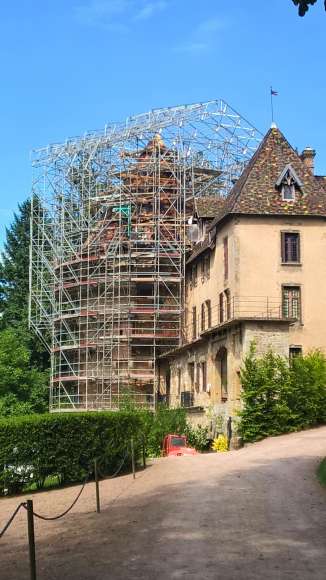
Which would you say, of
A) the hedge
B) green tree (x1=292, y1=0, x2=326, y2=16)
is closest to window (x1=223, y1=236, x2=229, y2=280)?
the hedge

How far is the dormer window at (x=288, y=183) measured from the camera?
3931 centimetres

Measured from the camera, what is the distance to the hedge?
1977cm

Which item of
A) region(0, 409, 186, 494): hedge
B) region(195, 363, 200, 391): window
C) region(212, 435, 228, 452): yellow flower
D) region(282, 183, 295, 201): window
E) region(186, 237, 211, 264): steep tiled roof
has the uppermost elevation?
region(282, 183, 295, 201): window

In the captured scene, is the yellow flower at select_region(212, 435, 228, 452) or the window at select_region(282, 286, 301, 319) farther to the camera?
the window at select_region(282, 286, 301, 319)

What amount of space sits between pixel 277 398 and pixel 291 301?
7373 millimetres

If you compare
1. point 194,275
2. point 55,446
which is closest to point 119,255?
point 194,275

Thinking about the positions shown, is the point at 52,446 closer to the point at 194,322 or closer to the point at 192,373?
the point at 192,373

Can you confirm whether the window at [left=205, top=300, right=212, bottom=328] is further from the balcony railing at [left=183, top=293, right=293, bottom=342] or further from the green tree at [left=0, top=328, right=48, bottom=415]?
the green tree at [left=0, top=328, right=48, bottom=415]

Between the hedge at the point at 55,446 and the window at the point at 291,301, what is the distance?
58.2 ft

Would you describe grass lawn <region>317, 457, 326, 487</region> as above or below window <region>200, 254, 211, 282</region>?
below

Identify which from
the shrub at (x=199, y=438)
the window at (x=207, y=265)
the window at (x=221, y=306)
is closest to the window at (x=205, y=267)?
the window at (x=207, y=265)

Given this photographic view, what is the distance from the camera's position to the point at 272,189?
39.6 m

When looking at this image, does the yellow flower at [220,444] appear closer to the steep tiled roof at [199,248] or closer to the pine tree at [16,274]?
the steep tiled roof at [199,248]

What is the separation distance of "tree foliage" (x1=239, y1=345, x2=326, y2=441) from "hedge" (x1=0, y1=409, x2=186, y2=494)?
35.6 ft
